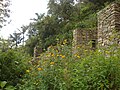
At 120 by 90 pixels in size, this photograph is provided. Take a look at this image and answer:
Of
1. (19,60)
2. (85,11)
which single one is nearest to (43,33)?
(85,11)

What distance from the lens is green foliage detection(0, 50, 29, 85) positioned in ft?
16.9

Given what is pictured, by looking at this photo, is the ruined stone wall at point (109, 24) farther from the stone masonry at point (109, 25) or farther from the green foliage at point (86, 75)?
A: the green foliage at point (86, 75)

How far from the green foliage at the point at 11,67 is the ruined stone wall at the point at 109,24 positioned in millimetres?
1812

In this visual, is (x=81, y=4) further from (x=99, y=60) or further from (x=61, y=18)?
(x=99, y=60)

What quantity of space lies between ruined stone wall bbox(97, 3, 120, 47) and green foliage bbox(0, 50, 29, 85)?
181 cm

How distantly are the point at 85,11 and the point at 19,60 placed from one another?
12.1 meters

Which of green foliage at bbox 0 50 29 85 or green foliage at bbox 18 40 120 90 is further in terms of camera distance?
green foliage at bbox 0 50 29 85

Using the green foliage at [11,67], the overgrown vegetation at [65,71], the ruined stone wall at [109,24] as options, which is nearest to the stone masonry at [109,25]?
the ruined stone wall at [109,24]

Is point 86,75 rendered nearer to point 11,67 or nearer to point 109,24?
point 109,24

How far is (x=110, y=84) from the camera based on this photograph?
321 cm

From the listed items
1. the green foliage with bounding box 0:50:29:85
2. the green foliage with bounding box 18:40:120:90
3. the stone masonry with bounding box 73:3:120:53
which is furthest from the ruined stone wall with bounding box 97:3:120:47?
the green foliage with bounding box 0:50:29:85

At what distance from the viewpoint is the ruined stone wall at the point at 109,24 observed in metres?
5.14

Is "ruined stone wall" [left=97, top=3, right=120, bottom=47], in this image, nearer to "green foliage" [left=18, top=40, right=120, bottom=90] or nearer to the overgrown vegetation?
the overgrown vegetation

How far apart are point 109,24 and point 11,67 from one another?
2274 millimetres
